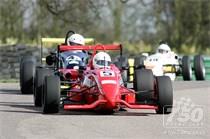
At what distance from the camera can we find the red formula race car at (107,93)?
14.6 metres

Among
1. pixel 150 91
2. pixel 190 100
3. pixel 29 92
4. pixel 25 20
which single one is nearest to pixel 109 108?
pixel 150 91

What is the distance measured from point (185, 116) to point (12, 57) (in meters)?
15.0

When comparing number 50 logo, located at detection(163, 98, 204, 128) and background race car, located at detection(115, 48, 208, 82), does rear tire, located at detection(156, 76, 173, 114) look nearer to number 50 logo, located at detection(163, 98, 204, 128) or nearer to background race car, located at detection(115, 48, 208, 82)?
number 50 logo, located at detection(163, 98, 204, 128)

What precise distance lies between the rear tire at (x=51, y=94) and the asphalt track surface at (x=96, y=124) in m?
0.18

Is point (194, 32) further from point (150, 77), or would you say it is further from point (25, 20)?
point (150, 77)

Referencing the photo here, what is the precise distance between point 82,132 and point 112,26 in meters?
37.0

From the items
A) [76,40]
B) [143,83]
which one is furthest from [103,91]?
[76,40]

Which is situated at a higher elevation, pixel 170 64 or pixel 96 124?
pixel 170 64

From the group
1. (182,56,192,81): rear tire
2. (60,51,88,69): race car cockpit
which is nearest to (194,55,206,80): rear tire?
(182,56,192,81): rear tire

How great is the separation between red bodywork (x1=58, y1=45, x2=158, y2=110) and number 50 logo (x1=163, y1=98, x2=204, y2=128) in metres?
0.47

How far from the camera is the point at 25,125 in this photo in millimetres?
13469

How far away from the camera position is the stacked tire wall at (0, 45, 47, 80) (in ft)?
93.7

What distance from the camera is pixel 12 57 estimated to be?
29062 mm

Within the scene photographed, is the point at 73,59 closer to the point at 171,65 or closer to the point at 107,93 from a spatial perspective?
the point at 107,93
